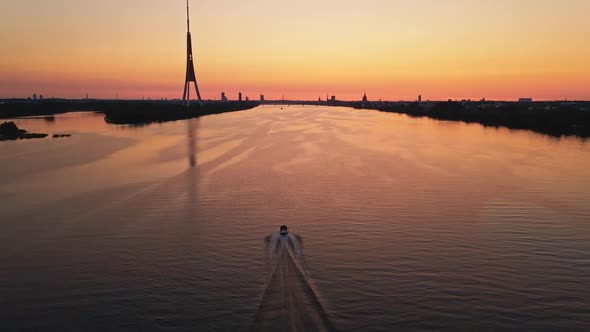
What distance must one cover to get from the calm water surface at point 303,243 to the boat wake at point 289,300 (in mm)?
279

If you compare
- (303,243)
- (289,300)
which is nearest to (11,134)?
(303,243)

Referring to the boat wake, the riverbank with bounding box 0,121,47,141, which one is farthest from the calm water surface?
the riverbank with bounding box 0,121,47,141

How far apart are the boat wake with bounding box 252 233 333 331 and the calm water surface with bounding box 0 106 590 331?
0.92 ft

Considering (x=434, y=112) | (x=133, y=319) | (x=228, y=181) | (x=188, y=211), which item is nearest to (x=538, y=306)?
(x=133, y=319)

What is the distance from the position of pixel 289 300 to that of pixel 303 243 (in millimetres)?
4219

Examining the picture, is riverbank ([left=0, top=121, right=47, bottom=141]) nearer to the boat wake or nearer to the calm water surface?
the calm water surface

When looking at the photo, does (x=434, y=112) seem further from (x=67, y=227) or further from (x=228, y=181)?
(x=67, y=227)

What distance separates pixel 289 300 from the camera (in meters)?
10.3

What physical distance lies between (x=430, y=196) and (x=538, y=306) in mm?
11272

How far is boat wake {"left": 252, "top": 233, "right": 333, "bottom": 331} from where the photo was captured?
9250mm

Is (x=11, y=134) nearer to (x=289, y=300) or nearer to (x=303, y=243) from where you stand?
(x=303, y=243)

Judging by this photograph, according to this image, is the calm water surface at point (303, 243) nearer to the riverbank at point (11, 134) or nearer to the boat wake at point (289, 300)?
the boat wake at point (289, 300)

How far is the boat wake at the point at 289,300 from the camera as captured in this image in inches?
364

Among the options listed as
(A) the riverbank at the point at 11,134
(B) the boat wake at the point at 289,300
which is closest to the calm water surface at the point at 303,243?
(B) the boat wake at the point at 289,300
